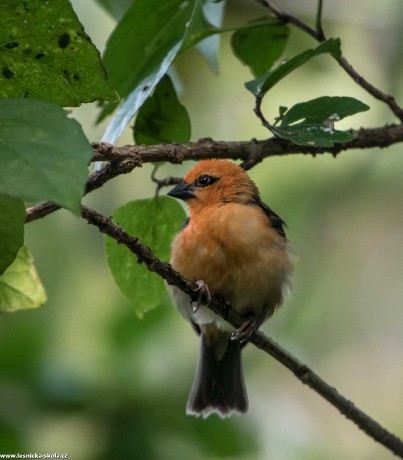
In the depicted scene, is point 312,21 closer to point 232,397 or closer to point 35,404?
point 232,397

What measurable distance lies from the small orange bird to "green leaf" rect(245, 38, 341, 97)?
108cm

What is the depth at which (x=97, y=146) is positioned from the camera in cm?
220

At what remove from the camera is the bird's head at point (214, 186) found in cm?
404

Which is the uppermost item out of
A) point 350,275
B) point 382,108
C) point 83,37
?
point 83,37

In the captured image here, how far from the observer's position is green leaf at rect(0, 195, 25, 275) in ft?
5.68

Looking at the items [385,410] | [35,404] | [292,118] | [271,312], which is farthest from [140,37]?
[385,410]

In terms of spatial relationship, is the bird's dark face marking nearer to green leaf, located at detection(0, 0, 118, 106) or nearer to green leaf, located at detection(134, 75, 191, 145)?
green leaf, located at detection(134, 75, 191, 145)

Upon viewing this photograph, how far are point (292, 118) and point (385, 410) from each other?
18.5 feet

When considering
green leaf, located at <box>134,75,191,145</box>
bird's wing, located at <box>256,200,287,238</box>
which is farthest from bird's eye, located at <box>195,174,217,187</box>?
green leaf, located at <box>134,75,191,145</box>

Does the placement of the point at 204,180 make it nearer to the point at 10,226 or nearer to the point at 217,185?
the point at 217,185

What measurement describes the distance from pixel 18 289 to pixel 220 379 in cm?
224

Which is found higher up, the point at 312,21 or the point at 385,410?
the point at 312,21

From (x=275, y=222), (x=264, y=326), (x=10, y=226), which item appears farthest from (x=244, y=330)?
(x=264, y=326)

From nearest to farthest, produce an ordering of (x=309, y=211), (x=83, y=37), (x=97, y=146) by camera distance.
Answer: (x=83, y=37) < (x=97, y=146) < (x=309, y=211)
